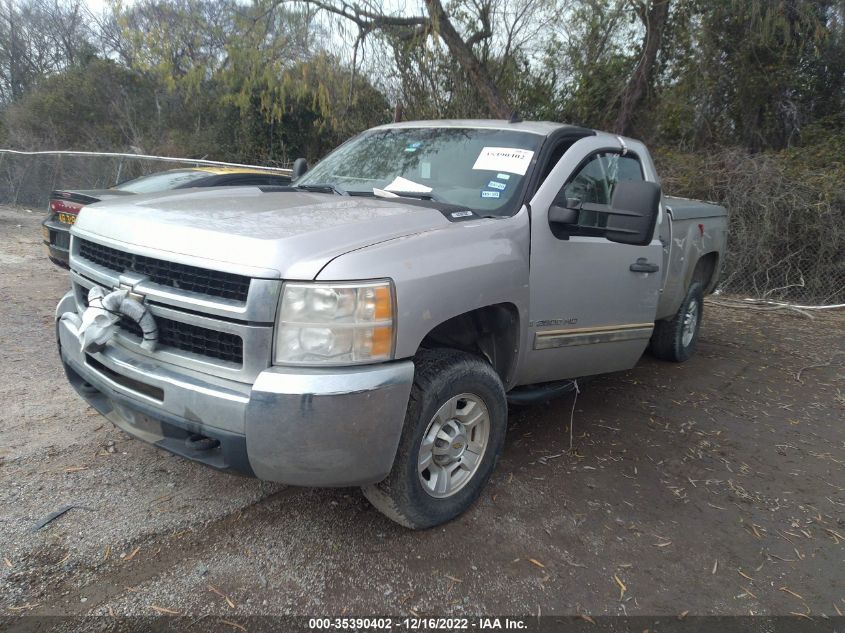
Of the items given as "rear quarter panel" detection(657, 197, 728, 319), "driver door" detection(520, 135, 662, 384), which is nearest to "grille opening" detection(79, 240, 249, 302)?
"driver door" detection(520, 135, 662, 384)

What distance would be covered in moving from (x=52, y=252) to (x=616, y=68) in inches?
476

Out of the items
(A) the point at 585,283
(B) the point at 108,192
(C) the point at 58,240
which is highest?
(B) the point at 108,192

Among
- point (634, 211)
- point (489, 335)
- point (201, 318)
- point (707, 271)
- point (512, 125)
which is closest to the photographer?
point (201, 318)

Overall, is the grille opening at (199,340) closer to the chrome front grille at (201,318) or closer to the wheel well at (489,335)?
the chrome front grille at (201,318)

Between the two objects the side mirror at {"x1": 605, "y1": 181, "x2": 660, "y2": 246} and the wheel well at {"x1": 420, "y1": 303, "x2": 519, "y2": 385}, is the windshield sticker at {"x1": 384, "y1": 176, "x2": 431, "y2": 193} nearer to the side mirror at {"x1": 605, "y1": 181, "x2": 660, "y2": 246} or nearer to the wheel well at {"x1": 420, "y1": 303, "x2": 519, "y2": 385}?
the wheel well at {"x1": 420, "y1": 303, "x2": 519, "y2": 385}

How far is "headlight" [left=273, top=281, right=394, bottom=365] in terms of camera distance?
2.40 m

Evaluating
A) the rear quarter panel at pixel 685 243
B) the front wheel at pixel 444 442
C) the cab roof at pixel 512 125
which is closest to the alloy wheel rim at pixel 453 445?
the front wheel at pixel 444 442

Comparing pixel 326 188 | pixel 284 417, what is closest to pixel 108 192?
pixel 326 188

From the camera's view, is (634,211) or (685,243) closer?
(634,211)

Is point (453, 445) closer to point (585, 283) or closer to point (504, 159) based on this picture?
point (585, 283)

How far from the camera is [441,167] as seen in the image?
3838 mm

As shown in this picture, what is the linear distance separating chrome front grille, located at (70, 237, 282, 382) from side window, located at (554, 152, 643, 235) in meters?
1.81

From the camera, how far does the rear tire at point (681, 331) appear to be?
19.2 feet

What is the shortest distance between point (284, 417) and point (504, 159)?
2024mm
